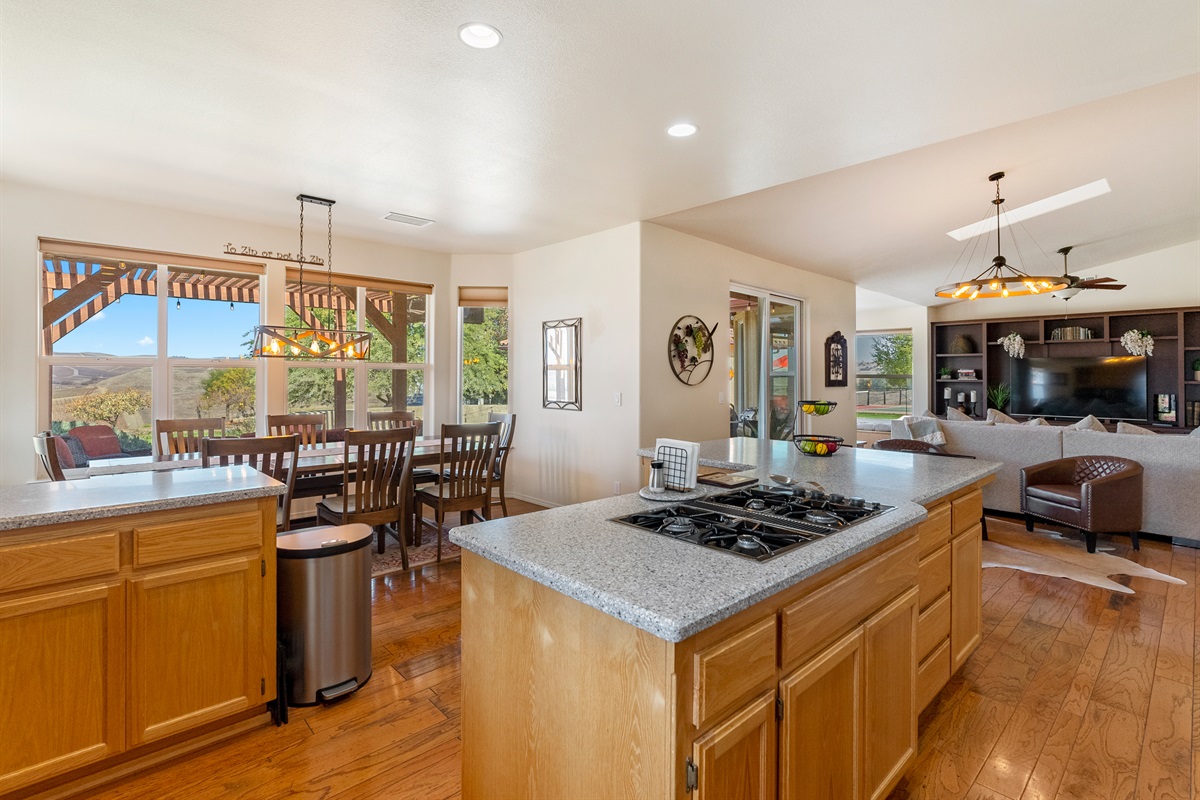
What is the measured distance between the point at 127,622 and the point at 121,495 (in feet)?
1.32

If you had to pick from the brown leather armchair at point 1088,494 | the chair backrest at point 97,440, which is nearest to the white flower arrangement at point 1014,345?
the brown leather armchair at point 1088,494

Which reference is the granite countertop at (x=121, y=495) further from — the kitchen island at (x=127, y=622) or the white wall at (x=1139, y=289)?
the white wall at (x=1139, y=289)

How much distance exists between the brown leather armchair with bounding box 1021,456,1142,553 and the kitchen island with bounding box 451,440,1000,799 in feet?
10.8

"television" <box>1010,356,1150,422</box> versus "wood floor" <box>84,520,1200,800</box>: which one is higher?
"television" <box>1010,356,1150,422</box>

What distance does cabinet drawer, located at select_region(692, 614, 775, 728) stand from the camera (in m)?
0.99

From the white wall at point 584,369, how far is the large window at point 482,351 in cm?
13

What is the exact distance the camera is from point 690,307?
5.04 meters

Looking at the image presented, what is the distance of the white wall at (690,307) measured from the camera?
15.3 ft

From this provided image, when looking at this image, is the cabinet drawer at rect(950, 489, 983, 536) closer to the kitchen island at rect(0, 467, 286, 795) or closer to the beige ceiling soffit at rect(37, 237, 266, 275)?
the kitchen island at rect(0, 467, 286, 795)

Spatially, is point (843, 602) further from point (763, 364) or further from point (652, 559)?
point (763, 364)

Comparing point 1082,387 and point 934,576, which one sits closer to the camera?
point 934,576

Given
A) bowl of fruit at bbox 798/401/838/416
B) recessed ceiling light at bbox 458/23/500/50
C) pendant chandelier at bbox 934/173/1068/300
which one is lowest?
bowl of fruit at bbox 798/401/838/416

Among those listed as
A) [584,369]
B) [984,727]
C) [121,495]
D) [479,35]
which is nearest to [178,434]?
[121,495]

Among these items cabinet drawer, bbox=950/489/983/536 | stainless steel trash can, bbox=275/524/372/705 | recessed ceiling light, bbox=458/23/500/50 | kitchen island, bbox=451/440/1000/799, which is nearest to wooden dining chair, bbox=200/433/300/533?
stainless steel trash can, bbox=275/524/372/705
